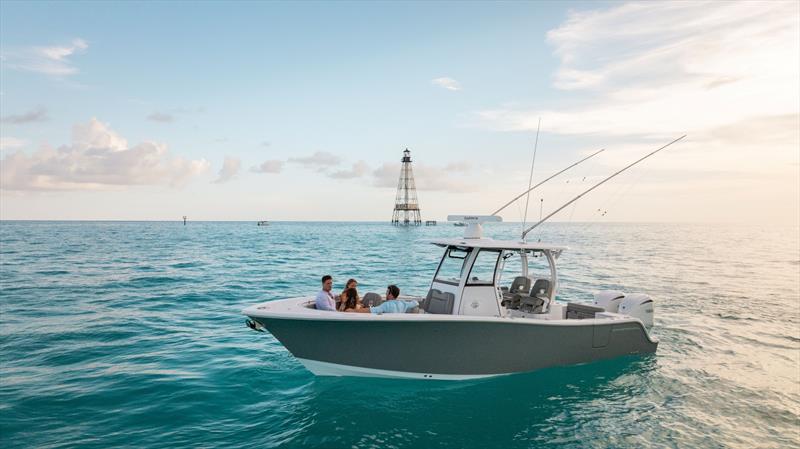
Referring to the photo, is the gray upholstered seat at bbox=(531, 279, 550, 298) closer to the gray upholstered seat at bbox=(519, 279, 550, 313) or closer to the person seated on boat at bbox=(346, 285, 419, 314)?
the gray upholstered seat at bbox=(519, 279, 550, 313)

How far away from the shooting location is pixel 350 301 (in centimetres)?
960

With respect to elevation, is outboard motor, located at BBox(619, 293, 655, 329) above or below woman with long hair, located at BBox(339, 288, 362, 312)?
below

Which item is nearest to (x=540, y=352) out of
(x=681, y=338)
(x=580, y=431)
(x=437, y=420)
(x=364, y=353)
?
(x=580, y=431)

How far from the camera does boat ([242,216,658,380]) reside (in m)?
8.88

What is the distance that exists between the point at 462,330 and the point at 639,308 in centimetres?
553

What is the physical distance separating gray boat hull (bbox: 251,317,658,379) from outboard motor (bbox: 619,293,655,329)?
2682mm

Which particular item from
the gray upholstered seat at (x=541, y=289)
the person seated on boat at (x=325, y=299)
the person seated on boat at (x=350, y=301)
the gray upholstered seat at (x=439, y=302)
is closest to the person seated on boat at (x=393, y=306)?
the person seated on boat at (x=350, y=301)

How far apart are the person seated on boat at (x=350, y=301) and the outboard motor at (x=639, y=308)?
22.2 feet

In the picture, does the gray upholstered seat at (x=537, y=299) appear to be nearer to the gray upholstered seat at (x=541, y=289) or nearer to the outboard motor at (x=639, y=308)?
the gray upholstered seat at (x=541, y=289)

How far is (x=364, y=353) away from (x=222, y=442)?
275cm

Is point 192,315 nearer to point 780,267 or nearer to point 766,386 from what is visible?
point 766,386

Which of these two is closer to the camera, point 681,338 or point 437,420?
point 437,420

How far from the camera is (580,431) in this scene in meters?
8.19

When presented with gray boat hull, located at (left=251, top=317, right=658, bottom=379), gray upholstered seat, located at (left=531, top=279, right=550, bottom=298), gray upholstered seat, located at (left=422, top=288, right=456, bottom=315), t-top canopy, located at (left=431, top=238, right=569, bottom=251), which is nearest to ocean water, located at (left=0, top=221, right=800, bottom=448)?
gray boat hull, located at (left=251, top=317, right=658, bottom=379)
